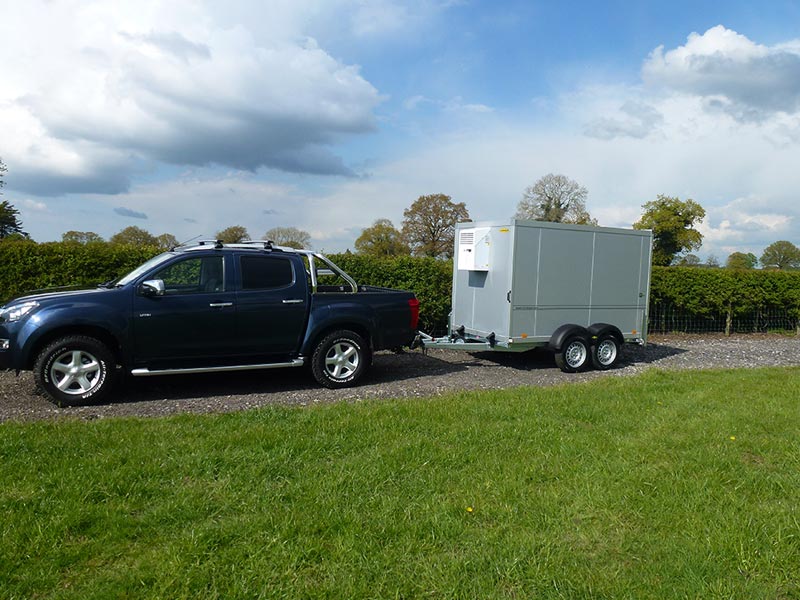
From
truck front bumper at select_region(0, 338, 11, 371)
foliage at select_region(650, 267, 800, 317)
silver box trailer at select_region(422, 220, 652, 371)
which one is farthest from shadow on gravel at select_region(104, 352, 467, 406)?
foliage at select_region(650, 267, 800, 317)

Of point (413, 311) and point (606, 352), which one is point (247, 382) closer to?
point (413, 311)

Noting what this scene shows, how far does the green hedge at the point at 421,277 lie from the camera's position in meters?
10.3

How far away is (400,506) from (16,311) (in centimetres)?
539

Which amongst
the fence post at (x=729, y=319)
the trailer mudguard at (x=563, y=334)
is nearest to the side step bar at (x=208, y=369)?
the trailer mudguard at (x=563, y=334)

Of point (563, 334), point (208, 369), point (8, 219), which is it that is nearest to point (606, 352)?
point (563, 334)

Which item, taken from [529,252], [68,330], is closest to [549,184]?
[529,252]

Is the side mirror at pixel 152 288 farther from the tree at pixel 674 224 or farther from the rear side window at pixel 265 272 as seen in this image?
the tree at pixel 674 224

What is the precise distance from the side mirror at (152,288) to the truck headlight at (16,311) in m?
1.12

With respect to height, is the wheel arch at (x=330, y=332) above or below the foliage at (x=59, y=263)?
below

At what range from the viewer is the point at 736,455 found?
5410 mm

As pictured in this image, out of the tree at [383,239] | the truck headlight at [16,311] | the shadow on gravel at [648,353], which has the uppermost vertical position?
the tree at [383,239]

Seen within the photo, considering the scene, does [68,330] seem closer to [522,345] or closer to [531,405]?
[531,405]

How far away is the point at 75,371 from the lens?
23.4 ft

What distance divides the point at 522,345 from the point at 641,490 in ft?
18.0
